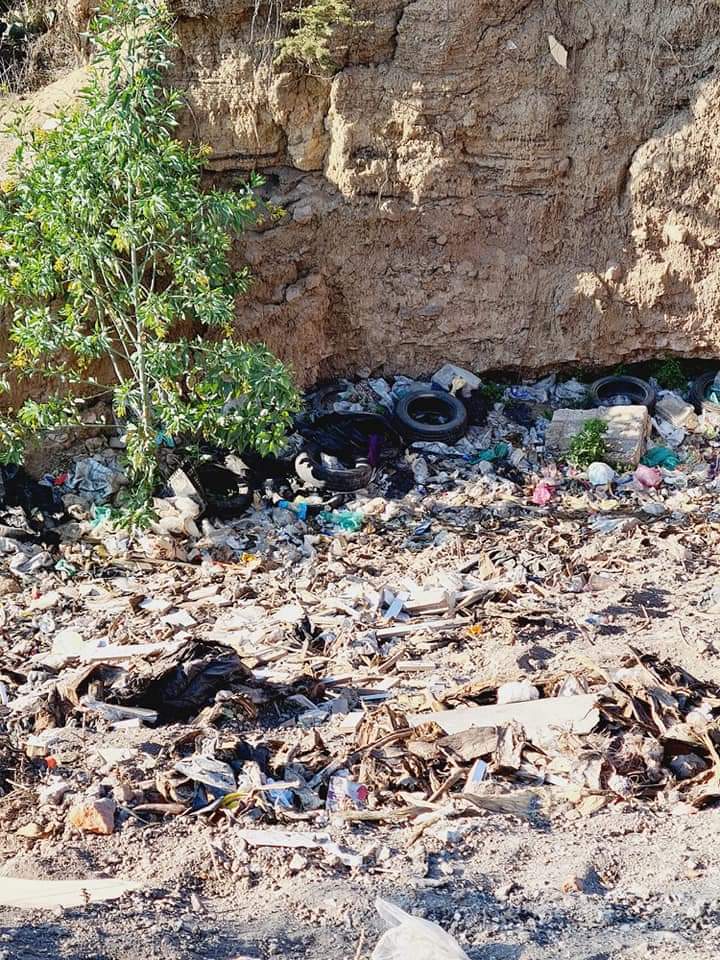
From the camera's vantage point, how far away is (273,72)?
8.66 m

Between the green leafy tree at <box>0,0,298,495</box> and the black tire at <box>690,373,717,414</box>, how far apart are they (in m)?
3.99

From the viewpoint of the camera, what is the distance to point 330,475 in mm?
8500

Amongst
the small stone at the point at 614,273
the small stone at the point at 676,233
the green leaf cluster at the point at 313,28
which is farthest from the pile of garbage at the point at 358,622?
the green leaf cluster at the point at 313,28

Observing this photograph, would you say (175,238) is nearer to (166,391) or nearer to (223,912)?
(166,391)

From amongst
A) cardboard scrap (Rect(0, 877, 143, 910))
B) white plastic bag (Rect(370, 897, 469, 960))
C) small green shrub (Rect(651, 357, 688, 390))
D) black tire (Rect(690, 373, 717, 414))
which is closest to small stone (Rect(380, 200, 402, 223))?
small green shrub (Rect(651, 357, 688, 390))

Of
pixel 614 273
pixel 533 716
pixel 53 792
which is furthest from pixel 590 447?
pixel 53 792

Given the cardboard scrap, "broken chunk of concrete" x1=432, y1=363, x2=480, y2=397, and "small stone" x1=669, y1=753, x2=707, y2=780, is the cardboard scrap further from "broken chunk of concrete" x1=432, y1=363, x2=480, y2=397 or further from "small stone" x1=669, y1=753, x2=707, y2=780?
"broken chunk of concrete" x1=432, y1=363, x2=480, y2=397

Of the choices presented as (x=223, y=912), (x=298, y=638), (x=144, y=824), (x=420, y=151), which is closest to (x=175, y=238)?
(x=420, y=151)

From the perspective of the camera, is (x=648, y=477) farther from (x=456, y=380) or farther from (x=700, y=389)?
(x=456, y=380)

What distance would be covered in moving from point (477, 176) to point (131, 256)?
3.29 metres

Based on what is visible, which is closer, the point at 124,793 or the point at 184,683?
the point at 124,793

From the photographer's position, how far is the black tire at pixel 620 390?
9.55 m

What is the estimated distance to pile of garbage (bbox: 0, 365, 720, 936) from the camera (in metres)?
4.96

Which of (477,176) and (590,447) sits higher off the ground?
(477,176)
